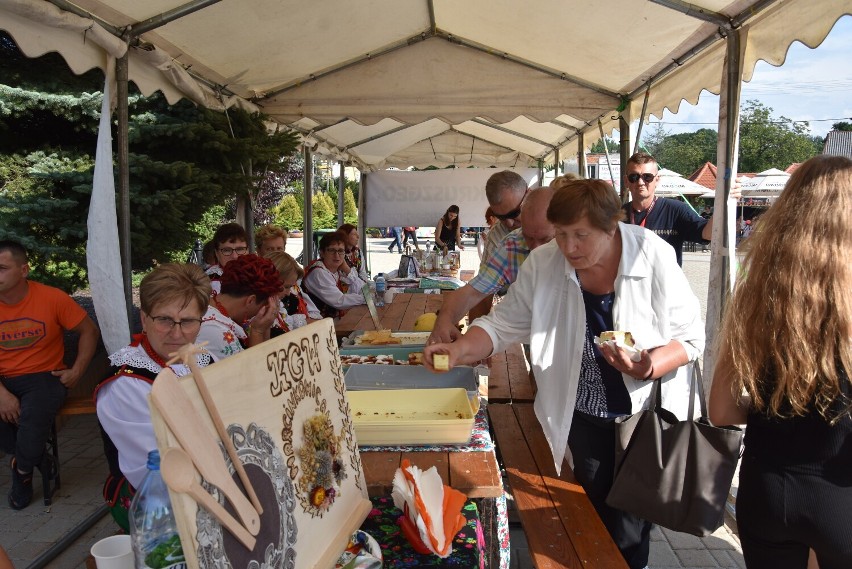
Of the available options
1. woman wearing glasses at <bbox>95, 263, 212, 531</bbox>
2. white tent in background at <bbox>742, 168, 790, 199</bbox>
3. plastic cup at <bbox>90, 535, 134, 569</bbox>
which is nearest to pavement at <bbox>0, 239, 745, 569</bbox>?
woman wearing glasses at <bbox>95, 263, 212, 531</bbox>

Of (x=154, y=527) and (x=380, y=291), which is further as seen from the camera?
(x=380, y=291)

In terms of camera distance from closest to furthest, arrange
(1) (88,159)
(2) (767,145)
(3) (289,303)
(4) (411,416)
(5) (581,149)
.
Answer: (4) (411,416)
(3) (289,303)
(1) (88,159)
(5) (581,149)
(2) (767,145)

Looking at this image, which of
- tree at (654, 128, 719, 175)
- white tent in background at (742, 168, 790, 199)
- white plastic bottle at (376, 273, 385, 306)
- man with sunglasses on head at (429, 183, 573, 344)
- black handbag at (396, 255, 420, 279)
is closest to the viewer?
man with sunglasses on head at (429, 183, 573, 344)

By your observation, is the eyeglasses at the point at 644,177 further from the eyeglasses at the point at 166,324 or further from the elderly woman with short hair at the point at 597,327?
the eyeglasses at the point at 166,324

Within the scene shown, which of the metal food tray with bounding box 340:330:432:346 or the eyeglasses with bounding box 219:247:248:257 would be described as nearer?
the metal food tray with bounding box 340:330:432:346

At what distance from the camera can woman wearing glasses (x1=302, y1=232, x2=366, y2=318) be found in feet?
18.4

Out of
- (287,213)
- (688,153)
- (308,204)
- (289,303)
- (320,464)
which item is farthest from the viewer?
(688,153)

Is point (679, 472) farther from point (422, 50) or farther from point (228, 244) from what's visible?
point (422, 50)

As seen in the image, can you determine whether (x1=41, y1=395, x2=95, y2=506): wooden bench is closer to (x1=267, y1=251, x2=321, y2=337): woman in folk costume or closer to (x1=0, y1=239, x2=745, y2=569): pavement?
(x1=0, y1=239, x2=745, y2=569): pavement

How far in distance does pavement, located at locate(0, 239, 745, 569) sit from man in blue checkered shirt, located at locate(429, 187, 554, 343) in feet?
4.23

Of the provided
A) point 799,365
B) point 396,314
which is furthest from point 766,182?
point 799,365

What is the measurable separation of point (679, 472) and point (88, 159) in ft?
19.5

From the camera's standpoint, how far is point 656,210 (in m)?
4.47

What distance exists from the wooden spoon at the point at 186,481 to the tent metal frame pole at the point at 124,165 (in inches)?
119
